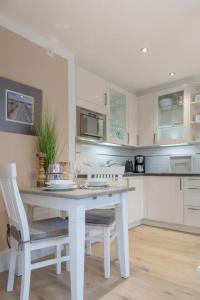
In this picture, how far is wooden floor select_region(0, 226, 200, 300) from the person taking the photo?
5.48 feet

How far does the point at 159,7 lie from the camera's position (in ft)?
6.60

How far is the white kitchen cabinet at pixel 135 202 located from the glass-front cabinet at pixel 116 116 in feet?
2.20

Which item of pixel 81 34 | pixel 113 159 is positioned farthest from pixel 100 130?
pixel 81 34

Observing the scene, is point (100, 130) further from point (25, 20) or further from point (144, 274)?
point (144, 274)

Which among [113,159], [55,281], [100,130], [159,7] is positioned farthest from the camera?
[113,159]

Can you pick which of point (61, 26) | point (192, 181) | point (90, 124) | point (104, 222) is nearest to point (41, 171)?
point (104, 222)

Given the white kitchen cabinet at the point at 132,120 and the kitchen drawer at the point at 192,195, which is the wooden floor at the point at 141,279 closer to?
the kitchen drawer at the point at 192,195

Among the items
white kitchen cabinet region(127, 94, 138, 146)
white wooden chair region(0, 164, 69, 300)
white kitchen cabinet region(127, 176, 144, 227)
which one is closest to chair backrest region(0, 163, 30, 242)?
white wooden chair region(0, 164, 69, 300)

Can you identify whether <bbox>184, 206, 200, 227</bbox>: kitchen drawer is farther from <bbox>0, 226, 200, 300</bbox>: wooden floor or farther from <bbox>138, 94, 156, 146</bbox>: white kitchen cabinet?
<bbox>138, 94, 156, 146</bbox>: white kitchen cabinet

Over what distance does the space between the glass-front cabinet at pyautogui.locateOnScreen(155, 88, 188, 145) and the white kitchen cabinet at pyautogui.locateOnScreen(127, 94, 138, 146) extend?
1.31ft

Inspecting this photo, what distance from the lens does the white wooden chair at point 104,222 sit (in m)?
1.92

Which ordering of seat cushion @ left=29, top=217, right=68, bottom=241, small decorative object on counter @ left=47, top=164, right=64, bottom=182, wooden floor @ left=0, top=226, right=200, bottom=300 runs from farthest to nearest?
small decorative object on counter @ left=47, top=164, right=64, bottom=182 → wooden floor @ left=0, top=226, right=200, bottom=300 → seat cushion @ left=29, top=217, right=68, bottom=241

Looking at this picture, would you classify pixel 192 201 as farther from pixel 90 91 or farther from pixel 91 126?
pixel 90 91

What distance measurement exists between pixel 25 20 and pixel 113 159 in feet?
8.11
